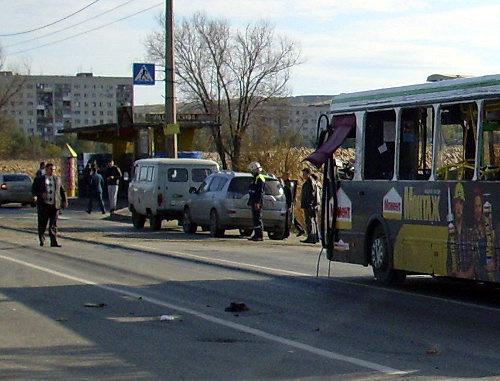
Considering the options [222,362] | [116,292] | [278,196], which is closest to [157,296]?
[116,292]

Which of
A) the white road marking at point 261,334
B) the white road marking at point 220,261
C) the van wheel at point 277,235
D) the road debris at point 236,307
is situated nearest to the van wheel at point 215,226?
the van wheel at point 277,235

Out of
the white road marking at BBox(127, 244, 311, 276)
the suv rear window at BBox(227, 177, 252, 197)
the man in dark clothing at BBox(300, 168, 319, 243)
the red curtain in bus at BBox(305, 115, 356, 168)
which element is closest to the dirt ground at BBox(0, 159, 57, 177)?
the suv rear window at BBox(227, 177, 252, 197)

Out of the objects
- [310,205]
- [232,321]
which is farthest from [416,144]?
[310,205]

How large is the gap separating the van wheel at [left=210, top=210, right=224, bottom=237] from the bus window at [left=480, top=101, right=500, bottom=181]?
1388 centimetres

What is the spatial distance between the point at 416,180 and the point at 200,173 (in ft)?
51.7

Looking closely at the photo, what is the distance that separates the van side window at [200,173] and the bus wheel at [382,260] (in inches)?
572

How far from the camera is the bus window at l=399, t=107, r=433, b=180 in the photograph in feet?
44.1

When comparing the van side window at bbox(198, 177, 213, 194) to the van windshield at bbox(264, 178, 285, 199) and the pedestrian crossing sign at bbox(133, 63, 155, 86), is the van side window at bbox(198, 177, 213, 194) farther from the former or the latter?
the pedestrian crossing sign at bbox(133, 63, 155, 86)

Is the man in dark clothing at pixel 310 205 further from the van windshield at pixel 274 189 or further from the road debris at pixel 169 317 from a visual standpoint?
the road debris at pixel 169 317

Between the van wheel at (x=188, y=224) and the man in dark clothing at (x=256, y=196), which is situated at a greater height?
the man in dark clothing at (x=256, y=196)

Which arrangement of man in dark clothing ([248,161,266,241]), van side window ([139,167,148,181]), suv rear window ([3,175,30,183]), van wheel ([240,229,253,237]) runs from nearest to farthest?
man in dark clothing ([248,161,266,241]), van wheel ([240,229,253,237]), van side window ([139,167,148,181]), suv rear window ([3,175,30,183])

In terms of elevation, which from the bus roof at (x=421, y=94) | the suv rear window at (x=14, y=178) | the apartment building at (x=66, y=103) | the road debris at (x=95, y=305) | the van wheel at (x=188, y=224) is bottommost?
Answer: the road debris at (x=95, y=305)

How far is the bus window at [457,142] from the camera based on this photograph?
12.5m

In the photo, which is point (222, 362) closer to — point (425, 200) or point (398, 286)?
point (425, 200)
